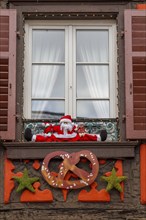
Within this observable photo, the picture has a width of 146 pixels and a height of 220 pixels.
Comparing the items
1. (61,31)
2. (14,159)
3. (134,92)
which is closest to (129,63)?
(134,92)

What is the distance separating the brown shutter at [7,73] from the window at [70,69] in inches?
14.9

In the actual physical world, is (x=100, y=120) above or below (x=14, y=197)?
above

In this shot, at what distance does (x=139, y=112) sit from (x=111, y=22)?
1507mm

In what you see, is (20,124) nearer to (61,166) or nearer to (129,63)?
(61,166)

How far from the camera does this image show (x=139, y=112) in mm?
10055

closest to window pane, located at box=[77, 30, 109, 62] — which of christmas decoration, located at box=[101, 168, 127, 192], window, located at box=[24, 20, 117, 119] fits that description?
window, located at box=[24, 20, 117, 119]

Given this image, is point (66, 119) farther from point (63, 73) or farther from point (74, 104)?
point (63, 73)

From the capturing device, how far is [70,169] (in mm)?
9781

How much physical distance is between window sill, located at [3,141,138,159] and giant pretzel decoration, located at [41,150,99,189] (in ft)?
0.26

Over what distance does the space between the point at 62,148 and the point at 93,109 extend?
2.87 feet

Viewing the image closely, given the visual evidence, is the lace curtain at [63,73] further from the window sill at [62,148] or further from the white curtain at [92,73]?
the window sill at [62,148]

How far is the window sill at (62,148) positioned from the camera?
9.88 m

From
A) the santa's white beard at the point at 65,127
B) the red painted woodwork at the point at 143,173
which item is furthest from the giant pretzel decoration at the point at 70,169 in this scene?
the red painted woodwork at the point at 143,173

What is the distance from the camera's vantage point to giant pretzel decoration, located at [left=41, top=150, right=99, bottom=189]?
975 cm
